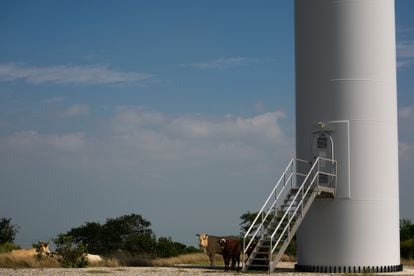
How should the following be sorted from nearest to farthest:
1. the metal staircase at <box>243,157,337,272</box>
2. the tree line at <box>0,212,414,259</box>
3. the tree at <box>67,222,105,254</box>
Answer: the metal staircase at <box>243,157,337,272</box> < the tree line at <box>0,212,414,259</box> < the tree at <box>67,222,105,254</box>

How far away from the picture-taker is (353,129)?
88.2 feet

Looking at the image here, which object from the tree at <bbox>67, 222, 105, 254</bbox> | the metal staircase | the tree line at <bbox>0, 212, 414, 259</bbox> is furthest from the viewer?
the tree at <bbox>67, 222, 105, 254</bbox>

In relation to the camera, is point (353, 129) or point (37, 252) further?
point (37, 252)

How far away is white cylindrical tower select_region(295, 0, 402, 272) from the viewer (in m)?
26.8

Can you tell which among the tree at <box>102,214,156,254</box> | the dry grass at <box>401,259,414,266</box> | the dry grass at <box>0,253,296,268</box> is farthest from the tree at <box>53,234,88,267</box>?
the tree at <box>102,214,156,254</box>

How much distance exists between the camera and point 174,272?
1013 inches

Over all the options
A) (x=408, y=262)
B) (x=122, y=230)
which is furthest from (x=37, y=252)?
(x=122, y=230)

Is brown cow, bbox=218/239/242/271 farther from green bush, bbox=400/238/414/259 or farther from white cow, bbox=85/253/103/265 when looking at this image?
green bush, bbox=400/238/414/259

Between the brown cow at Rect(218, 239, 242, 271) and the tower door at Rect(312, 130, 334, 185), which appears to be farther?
the brown cow at Rect(218, 239, 242, 271)

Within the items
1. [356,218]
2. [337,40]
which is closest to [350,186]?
[356,218]

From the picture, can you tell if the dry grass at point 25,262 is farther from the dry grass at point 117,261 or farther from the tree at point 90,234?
the tree at point 90,234

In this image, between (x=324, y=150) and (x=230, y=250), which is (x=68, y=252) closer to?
(x=230, y=250)

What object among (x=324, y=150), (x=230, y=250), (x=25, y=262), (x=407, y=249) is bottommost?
(x=25, y=262)

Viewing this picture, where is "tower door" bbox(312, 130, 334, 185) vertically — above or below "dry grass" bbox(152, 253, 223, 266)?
above
